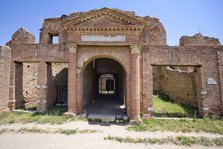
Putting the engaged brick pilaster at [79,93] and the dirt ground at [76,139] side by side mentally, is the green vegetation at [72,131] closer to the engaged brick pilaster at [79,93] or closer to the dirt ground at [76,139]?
the dirt ground at [76,139]

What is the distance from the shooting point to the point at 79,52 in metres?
10.1

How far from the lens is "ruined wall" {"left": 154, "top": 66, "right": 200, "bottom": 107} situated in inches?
507

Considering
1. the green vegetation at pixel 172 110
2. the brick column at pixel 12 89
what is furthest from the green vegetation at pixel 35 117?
the green vegetation at pixel 172 110

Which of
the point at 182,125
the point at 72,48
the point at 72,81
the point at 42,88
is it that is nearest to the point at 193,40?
the point at 182,125

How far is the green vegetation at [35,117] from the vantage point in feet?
29.4

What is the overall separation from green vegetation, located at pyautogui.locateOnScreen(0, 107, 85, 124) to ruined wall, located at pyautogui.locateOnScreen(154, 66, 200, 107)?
9121 millimetres

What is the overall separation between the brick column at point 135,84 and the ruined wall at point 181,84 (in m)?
4.55

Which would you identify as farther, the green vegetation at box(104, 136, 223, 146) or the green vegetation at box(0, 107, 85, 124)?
the green vegetation at box(0, 107, 85, 124)

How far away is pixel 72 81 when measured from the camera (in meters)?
9.88

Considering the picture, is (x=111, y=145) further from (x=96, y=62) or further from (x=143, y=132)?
(x=96, y=62)

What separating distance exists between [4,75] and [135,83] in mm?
8771

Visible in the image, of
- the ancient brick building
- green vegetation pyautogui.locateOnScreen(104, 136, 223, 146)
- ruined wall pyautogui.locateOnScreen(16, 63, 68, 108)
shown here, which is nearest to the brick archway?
the ancient brick building

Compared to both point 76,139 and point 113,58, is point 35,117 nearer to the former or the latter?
point 76,139

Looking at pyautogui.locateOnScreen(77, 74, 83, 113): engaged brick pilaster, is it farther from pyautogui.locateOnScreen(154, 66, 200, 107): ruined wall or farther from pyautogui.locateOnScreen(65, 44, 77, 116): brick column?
pyautogui.locateOnScreen(154, 66, 200, 107): ruined wall
